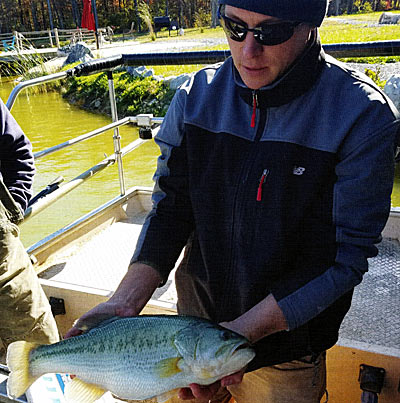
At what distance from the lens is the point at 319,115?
155 centimetres

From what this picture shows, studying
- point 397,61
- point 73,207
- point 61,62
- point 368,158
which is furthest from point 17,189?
point 61,62

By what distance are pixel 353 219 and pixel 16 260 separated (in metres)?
1.73

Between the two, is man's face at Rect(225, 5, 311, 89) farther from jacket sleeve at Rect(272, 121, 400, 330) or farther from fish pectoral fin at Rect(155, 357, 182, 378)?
fish pectoral fin at Rect(155, 357, 182, 378)

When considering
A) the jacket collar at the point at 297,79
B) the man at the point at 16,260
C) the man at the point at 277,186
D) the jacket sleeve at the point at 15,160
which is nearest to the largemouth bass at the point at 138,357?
the man at the point at 277,186

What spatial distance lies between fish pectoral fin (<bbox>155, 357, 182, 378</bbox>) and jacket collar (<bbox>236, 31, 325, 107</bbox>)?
2.91 ft

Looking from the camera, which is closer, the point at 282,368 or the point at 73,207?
the point at 282,368

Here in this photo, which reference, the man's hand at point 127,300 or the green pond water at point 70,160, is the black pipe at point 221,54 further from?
the green pond water at point 70,160

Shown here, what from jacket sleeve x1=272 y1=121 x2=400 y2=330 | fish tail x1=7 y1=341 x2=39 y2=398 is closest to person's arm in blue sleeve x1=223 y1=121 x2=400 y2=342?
jacket sleeve x1=272 y1=121 x2=400 y2=330

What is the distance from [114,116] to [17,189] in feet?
5.22

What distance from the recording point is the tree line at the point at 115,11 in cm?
4172

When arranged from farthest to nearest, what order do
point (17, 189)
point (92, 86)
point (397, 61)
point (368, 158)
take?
point (92, 86)
point (397, 61)
point (17, 189)
point (368, 158)

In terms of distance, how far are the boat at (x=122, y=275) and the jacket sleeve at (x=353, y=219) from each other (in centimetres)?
93

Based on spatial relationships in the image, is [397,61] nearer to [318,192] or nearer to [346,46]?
[346,46]

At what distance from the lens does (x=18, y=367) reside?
5.26 ft
